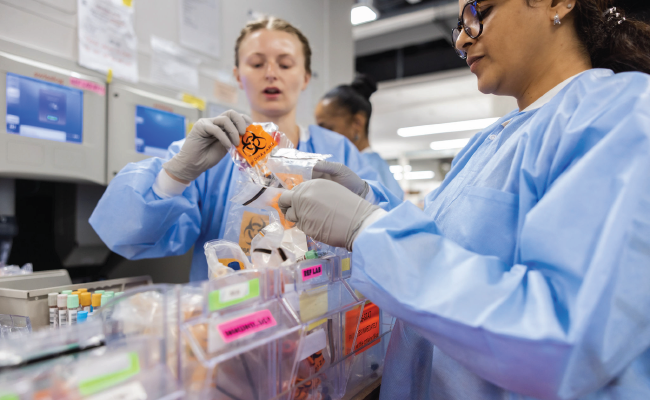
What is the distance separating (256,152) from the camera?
0.99 m

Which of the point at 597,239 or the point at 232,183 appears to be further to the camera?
the point at 232,183

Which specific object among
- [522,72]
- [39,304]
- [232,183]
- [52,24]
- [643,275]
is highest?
[52,24]

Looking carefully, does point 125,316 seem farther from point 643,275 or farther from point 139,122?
point 139,122

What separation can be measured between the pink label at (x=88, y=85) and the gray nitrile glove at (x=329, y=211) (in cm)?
114

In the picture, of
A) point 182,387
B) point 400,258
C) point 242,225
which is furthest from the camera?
point 242,225

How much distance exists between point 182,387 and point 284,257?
1.09 feet

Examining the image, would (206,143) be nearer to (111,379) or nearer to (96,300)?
(96,300)

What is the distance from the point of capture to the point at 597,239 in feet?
1.82

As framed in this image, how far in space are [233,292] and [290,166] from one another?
1.55 feet

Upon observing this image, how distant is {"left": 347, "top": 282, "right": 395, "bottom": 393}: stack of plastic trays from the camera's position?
2.88ft

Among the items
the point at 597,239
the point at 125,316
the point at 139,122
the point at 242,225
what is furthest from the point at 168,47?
the point at 597,239

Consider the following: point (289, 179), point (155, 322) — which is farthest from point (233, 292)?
point (289, 179)

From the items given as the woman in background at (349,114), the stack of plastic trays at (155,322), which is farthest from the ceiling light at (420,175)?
the stack of plastic trays at (155,322)

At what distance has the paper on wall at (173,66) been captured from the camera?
178 cm
